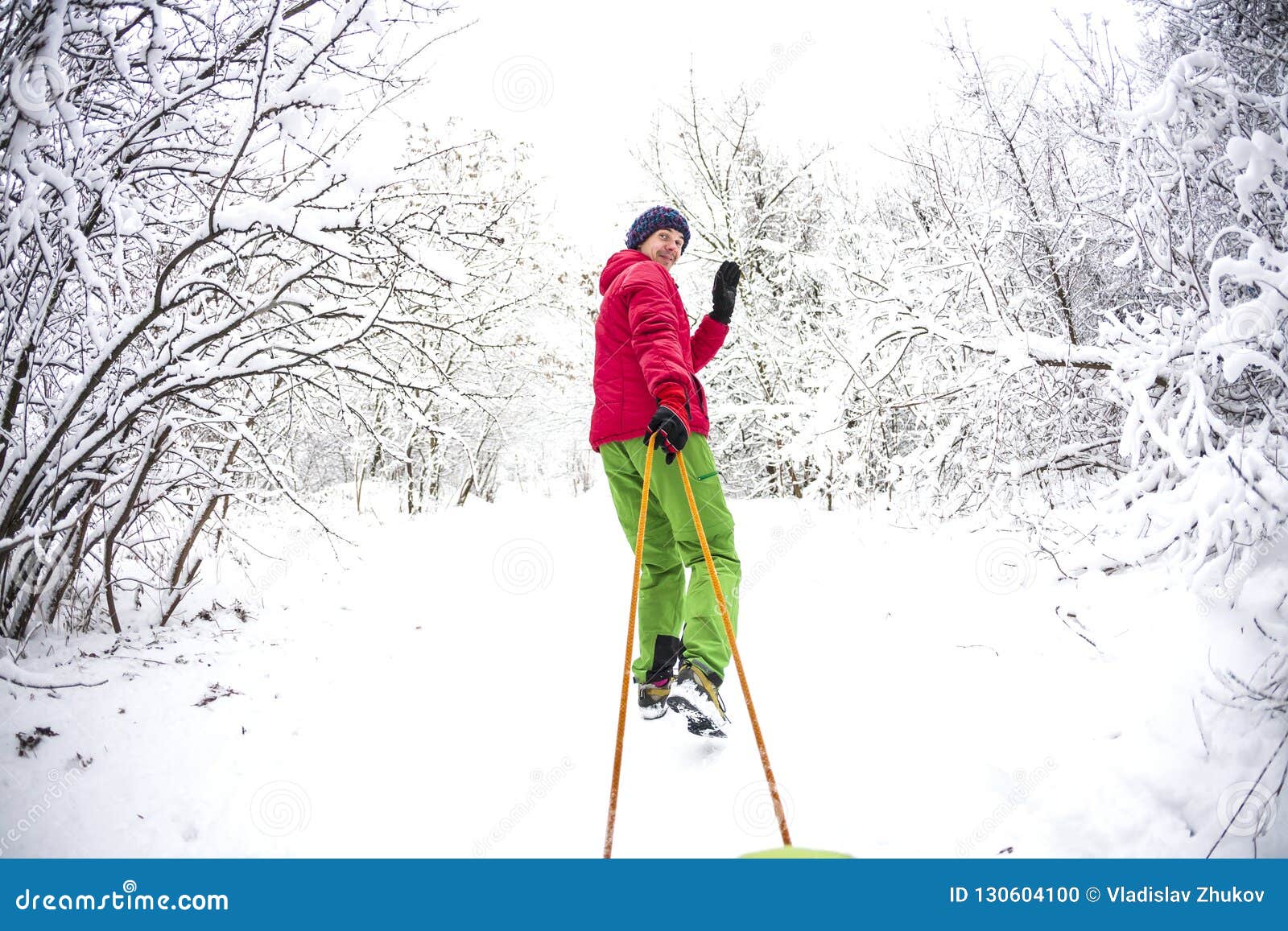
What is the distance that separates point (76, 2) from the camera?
232 cm

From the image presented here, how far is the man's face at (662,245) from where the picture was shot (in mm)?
2959

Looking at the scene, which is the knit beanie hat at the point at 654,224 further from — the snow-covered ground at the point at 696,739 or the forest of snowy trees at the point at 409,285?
the snow-covered ground at the point at 696,739

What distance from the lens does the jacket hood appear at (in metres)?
2.89

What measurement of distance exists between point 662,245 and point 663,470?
111cm

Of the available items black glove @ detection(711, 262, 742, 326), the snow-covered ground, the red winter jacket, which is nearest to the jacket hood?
the red winter jacket

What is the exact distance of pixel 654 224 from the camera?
2.97m

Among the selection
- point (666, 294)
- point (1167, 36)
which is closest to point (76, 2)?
point (666, 294)

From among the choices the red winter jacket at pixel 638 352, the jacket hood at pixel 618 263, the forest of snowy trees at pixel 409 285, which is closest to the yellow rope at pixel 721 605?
the red winter jacket at pixel 638 352

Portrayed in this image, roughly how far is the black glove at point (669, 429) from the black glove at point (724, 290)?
0.98m

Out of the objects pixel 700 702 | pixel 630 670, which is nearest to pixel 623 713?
pixel 630 670

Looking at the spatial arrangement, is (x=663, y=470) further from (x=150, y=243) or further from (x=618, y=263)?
(x=150, y=243)

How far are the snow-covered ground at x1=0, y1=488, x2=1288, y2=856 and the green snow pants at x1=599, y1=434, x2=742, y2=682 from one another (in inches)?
13.1

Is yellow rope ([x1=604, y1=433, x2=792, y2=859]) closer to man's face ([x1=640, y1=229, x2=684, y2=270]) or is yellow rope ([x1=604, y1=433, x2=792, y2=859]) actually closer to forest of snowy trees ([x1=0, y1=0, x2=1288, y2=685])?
man's face ([x1=640, y1=229, x2=684, y2=270])
